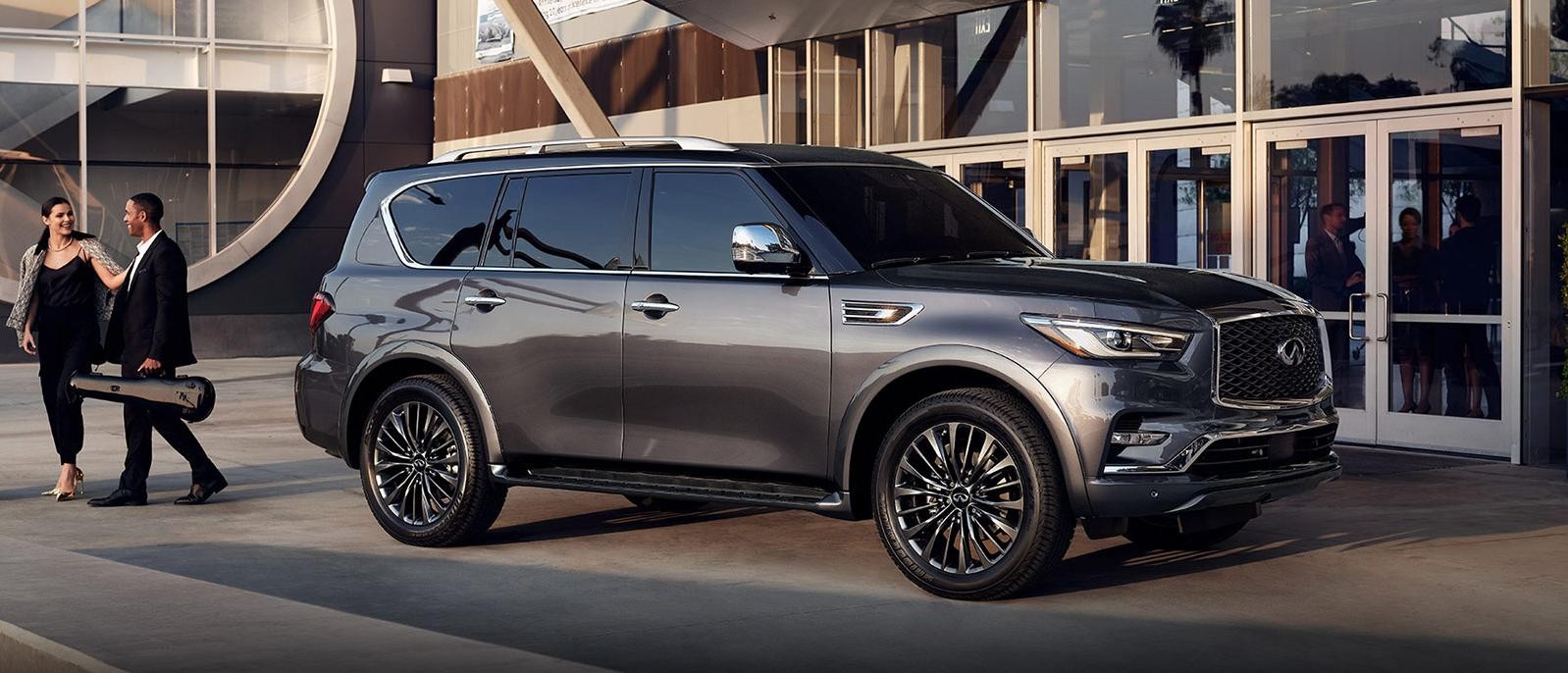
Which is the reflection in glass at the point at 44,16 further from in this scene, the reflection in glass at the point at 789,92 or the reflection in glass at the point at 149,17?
the reflection in glass at the point at 789,92

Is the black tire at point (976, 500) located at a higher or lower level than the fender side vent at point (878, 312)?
lower

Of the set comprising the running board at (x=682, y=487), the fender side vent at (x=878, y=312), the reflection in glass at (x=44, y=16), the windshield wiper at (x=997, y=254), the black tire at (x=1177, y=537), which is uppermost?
the reflection in glass at (x=44, y=16)

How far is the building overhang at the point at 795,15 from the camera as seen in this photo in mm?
16734

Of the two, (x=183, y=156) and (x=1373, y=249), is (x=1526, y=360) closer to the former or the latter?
(x=1373, y=249)

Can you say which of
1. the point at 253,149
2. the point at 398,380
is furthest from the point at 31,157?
the point at 398,380

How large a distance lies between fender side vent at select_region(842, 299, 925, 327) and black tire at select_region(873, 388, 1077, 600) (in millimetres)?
348

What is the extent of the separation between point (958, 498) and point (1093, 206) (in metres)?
→ 8.49

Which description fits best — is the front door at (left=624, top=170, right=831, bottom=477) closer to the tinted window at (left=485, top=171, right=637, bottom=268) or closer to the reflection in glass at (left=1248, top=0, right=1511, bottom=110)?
the tinted window at (left=485, top=171, right=637, bottom=268)

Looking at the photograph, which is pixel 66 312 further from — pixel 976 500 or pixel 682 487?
pixel 976 500

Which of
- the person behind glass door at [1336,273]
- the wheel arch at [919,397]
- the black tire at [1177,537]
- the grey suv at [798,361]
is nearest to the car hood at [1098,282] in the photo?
the grey suv at [798,361]

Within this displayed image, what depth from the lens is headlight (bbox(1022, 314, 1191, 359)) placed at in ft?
22.8

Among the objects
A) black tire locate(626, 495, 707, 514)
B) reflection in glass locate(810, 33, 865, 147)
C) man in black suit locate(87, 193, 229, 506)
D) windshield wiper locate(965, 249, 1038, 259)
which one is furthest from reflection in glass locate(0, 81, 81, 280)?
windshield wiper locate(965, 249, 1038, 259)

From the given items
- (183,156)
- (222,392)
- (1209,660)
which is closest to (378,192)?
(1209,660)

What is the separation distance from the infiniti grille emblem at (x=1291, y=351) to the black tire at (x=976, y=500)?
3.54 feet
